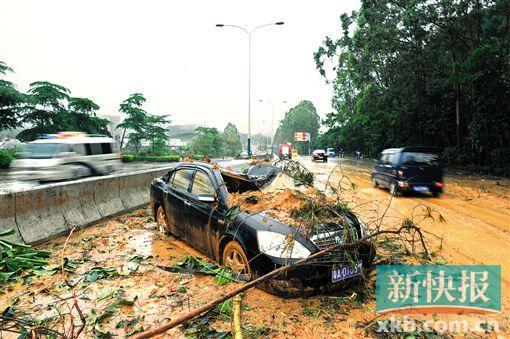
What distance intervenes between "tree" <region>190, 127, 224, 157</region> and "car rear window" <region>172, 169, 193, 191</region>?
63.1m

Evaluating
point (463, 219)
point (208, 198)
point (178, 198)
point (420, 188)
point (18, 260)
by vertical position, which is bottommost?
point (463, 219)

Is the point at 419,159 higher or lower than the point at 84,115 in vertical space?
lower

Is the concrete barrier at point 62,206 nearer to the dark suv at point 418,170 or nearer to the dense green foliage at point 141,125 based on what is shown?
the dark suv at point 418,170

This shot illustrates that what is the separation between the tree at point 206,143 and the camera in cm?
7144

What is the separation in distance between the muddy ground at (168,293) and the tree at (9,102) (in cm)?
3459

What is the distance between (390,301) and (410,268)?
1.12m

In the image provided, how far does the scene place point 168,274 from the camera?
4629 millimetres

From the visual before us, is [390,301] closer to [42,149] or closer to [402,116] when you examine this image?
[42,149]

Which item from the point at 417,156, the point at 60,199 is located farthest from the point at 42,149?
the point at 417,156

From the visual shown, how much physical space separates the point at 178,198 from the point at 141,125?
168ft

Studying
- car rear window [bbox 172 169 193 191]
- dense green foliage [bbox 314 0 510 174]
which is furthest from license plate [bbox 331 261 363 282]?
dense green foliage [bbox 314 0 510 174]

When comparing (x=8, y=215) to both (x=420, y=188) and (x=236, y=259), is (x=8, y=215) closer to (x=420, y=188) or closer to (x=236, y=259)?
(x=236, y=259)

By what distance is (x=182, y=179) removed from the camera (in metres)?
6.00

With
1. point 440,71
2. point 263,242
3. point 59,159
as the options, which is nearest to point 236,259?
point 263,242
